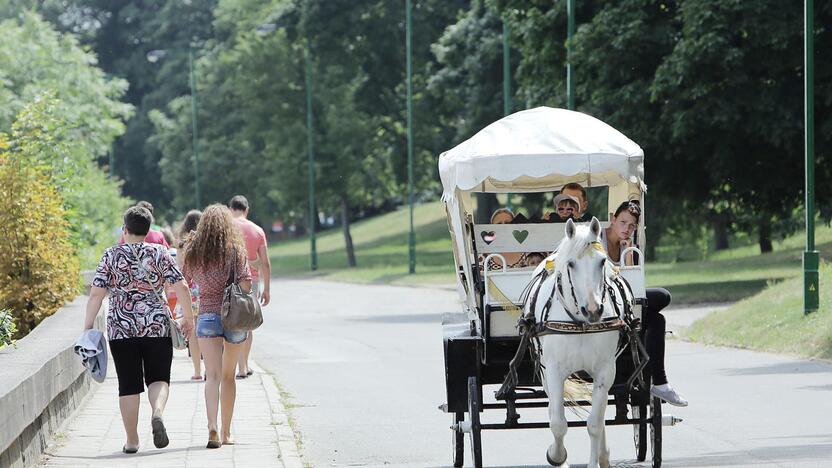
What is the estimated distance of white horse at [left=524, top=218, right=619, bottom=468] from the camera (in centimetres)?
933

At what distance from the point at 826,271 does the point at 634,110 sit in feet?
23.4

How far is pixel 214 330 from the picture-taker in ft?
38.0

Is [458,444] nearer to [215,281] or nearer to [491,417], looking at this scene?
[215,281]

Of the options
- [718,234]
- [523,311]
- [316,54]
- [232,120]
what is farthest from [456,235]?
[232,120]

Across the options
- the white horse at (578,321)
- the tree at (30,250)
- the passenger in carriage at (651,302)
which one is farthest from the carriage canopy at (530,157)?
the tree at (30,250)

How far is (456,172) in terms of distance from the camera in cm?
1083

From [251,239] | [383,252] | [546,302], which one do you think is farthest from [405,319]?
[383,252]

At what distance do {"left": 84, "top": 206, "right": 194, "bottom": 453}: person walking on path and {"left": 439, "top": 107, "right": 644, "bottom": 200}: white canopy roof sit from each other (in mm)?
2134

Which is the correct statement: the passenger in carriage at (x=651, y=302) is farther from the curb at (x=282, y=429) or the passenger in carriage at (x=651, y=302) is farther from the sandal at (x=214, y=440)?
the sandal at (x=214, y=440)

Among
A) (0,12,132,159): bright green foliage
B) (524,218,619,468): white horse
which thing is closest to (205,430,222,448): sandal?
(524,218,619,468): white horse

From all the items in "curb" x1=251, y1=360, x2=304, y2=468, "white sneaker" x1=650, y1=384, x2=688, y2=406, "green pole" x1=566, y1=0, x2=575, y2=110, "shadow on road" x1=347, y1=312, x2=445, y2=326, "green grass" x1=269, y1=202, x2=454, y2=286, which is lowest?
"green grass" x1=269, y1=202, x2=454, y2=286

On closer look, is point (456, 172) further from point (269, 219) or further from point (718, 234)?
point (269, 219)

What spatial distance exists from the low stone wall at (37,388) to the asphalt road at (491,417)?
193cm

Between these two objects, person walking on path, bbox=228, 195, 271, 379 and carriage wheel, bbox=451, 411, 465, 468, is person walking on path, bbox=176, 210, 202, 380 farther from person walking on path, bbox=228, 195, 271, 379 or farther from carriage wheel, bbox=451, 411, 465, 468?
carriage wheel, bbox=451, 411, 465, 468
